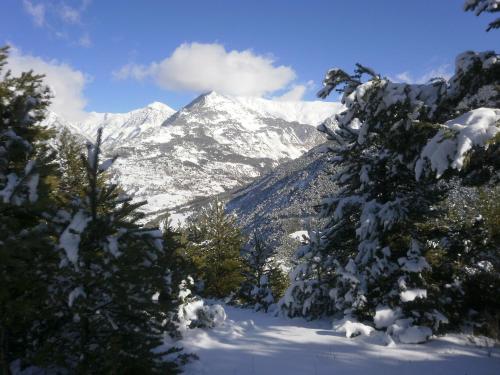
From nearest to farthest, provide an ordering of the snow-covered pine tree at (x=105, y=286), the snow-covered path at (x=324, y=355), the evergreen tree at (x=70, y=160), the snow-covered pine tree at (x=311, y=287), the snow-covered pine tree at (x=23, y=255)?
1. the snow-covered pine tree at (x=23, y=255)
2. the snow-covered pine tree at (x=105, y=286)
3. the snow-covered path at (x=324, y=355)
4. the snow-covered pine tree at (x=311, y=287)
5. the evergreen tree at (x=70, y=160)

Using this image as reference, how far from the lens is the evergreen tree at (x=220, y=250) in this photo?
22.2 metres

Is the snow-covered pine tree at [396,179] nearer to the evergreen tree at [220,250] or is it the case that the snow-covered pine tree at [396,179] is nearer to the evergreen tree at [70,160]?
the evergreen tree at [70,160]

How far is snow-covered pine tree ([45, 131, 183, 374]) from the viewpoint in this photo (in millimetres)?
4141

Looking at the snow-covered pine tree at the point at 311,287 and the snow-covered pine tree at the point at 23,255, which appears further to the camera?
the snow-covered pine tree at the point at 311,287

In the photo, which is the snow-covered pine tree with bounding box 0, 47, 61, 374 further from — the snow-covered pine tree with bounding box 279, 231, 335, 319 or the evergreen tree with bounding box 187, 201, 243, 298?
the evergreen tree with bounding box 187, 201, 243, 298

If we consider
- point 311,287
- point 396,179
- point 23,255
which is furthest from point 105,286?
point 311,287

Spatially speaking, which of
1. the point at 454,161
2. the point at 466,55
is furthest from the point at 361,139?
the point at 454,161

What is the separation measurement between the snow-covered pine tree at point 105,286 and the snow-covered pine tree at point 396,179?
148 inches

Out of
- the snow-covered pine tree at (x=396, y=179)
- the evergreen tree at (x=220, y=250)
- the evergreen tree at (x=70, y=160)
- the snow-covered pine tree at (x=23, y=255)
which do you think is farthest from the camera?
the evergreen tree at (x=220, y=250)

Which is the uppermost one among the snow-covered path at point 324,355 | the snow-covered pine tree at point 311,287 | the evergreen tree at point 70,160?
the evergreen tree at point 70,160

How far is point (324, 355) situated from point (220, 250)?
1594 centimetres

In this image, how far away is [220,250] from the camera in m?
22.5

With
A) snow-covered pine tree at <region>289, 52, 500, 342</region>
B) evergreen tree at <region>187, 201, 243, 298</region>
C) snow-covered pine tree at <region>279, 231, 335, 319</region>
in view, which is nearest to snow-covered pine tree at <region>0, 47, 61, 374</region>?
snow-covered pine tree at <region>289, 52, 500, 342</region>

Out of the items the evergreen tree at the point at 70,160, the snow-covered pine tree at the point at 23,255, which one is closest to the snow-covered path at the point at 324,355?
the snow-covered pine tree at the point at 23,255
